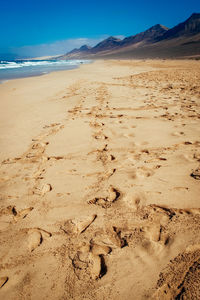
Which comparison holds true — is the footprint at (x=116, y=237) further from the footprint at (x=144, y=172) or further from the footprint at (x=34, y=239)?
the footprint at (x=144, y=172)

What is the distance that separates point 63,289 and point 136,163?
1680 mm

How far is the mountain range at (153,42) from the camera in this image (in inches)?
2783

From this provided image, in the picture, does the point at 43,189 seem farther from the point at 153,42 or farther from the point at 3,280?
the point at 153,42

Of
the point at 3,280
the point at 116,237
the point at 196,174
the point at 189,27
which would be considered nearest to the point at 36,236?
the point at 3,280

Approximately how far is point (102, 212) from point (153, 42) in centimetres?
13720

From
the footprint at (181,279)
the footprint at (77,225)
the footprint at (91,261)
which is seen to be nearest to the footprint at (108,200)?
the footprint at (77,225)

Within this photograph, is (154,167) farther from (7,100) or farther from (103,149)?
(7,100)

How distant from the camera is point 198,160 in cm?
242

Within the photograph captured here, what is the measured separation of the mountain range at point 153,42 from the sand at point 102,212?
66.2 m

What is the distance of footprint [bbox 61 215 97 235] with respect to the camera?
5.20 feet

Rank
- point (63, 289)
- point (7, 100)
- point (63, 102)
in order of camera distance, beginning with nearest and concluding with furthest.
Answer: point (63, 289), point (63, 102), point (7, 100)

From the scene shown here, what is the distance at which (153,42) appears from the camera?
112938mm

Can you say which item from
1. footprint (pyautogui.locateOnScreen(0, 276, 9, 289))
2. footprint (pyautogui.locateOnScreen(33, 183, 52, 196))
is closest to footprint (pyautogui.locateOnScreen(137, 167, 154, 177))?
footprint (pyautogui.locateOnScreen(33, 183, 52, 196))

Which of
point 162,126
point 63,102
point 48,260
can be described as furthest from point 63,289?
point 63,102
